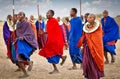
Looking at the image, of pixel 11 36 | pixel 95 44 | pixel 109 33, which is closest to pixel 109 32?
pixel 109 33

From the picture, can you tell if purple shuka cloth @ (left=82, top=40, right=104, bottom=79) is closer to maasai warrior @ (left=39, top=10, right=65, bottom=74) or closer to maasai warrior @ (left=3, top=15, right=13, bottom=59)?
maasai warrior @ (left=39, top=10, right=65, bottom=74)

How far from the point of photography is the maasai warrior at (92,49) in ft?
32.6

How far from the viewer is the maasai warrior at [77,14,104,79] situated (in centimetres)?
994

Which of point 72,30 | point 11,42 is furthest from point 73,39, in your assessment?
point 11,42

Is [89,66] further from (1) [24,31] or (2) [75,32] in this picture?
(2) [75,32]

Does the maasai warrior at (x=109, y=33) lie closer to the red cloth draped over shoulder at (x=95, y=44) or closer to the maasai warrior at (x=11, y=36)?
the maasai warrior at (x=11, y=36)

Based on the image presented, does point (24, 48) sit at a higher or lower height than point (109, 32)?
lower

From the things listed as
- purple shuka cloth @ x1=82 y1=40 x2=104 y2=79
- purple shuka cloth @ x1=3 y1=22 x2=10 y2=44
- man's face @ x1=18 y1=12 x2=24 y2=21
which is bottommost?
purple shuka cloth @ x1=82 y1=40 x2=104 y2=79

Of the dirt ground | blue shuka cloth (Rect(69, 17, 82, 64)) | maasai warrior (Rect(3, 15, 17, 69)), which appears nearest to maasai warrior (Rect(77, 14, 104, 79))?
the dirt ground

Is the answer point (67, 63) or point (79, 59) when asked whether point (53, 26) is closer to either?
point (79, 59)

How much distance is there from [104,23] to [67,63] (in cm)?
231

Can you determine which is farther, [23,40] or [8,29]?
[8,29]

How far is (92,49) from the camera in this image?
997 cm

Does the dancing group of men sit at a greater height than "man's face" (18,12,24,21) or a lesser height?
lesser
